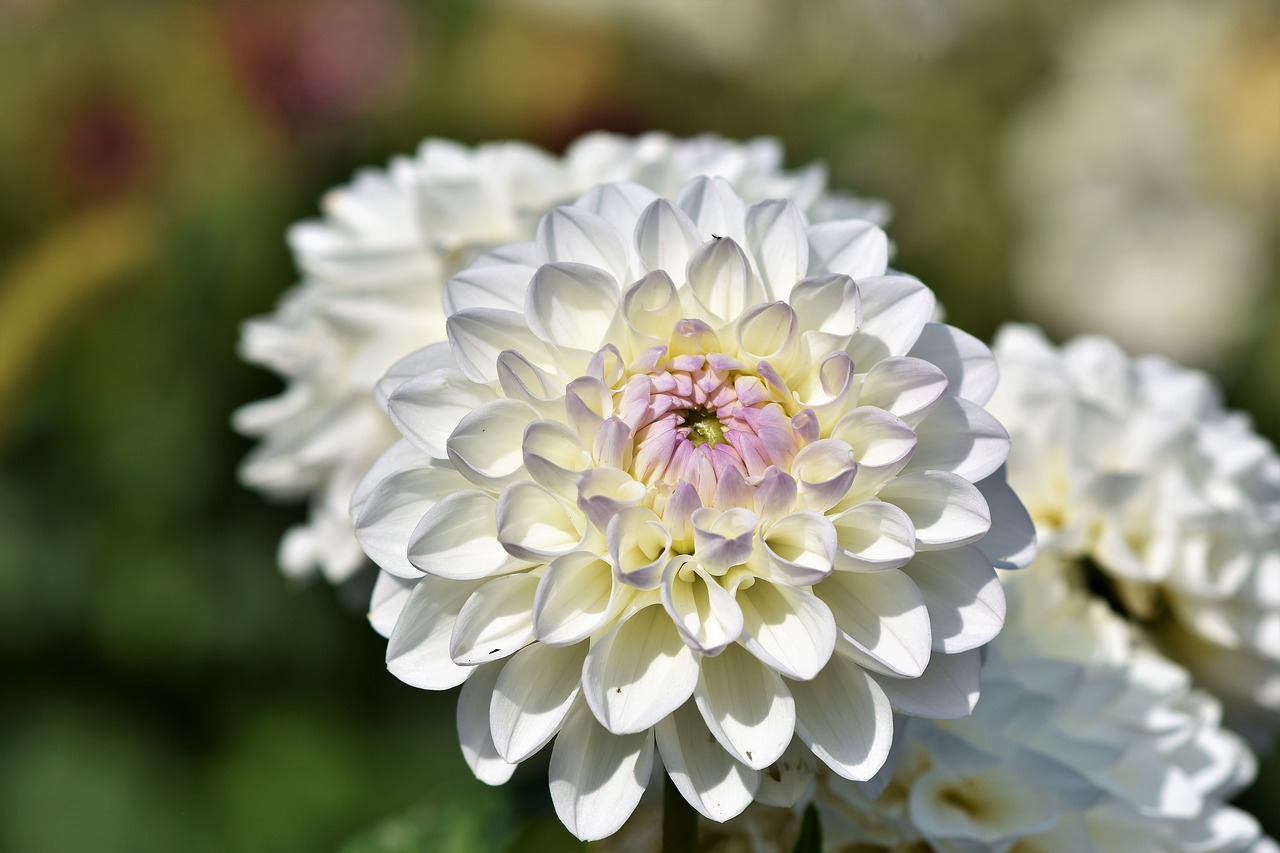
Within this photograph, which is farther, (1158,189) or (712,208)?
(1158,189)

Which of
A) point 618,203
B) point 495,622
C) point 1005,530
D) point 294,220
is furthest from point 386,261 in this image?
point 294,220

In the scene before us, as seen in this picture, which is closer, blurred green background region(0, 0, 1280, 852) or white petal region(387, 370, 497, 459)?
white petal region(387, 370, 497, 459)

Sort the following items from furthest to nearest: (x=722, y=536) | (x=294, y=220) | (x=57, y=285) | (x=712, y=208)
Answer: (x=294, y=220) → (x=57, y=285) → (x=712, y=208) → (x=722, y=536)

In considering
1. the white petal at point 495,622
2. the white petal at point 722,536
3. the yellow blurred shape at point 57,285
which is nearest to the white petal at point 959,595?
the white petal at point 722,536

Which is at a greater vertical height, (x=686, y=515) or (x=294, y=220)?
(x=686, y=515)

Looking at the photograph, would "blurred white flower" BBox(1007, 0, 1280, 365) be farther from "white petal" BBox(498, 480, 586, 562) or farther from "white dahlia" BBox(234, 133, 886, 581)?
"white petal" BBox(498, 480, 586, 562)

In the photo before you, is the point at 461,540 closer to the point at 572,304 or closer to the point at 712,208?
the point at 572,304

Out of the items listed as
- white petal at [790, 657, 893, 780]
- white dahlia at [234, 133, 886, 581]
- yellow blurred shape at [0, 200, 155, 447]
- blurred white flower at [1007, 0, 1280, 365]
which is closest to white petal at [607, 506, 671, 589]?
white petal at [790, 657, 893, 780]
